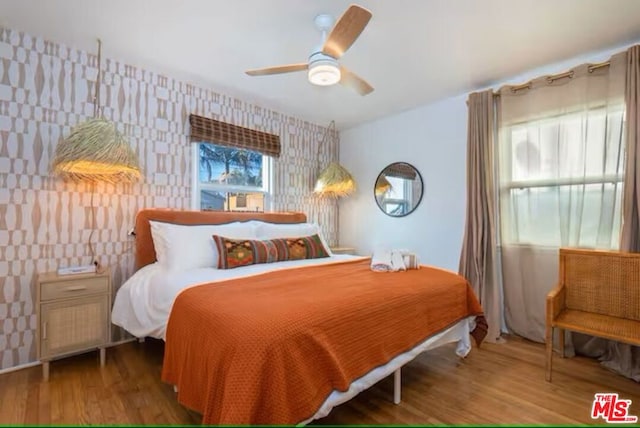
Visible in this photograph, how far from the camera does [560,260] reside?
8.46ft

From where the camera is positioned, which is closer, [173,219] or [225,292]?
[225,292]

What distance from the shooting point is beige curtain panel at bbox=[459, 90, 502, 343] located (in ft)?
10.0

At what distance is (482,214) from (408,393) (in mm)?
1956

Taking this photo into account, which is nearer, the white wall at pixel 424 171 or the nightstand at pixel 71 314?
the nightstand at pixel 71 314

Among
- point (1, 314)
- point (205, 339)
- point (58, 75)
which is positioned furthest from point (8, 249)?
point (205, 339)

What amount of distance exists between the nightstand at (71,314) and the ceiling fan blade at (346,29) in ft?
7.76

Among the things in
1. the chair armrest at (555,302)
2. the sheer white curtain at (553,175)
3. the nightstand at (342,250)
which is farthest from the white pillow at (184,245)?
the sheer white curtain at (553,175)

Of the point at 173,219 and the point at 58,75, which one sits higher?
the point at 58,75

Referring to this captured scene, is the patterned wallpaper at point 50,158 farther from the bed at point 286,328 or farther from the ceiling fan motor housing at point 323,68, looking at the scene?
the ceiling fan motor housing at point 323,68

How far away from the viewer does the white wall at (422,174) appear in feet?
11.6

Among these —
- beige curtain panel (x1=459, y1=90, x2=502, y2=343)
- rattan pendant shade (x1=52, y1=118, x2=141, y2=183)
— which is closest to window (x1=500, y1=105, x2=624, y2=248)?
beige curtain panel (x1=459, y1=90, x2=502, y2=343)

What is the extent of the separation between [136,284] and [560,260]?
3.47 m

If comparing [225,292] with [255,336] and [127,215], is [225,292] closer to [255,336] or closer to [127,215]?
[255,336]

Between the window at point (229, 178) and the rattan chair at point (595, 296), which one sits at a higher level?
the window at point (229, 178)
